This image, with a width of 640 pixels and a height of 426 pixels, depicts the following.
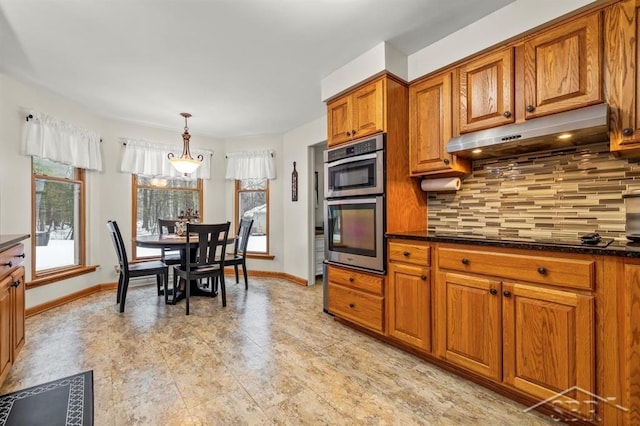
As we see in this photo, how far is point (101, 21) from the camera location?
212cm

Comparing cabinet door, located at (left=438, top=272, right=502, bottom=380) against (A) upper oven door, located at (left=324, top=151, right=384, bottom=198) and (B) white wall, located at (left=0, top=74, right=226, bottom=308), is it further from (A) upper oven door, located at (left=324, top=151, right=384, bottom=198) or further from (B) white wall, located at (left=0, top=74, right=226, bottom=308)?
(B) white wall, located at (left=0, top=74, right=226, bottom=308)

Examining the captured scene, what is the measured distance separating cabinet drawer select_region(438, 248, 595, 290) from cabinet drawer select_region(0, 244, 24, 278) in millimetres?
2744

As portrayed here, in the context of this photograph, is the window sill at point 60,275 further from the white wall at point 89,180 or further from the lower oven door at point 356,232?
the lower oven door at point 356,232

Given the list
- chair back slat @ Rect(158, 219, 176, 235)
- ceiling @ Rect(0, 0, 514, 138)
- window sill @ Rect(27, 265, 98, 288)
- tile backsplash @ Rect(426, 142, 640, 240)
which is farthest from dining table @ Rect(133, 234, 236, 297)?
tile backsplash @ Rect(426, 142, 640, 240)

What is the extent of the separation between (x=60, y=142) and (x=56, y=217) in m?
0.93

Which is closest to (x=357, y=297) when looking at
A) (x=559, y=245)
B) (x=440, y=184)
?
(x=440, y=184)

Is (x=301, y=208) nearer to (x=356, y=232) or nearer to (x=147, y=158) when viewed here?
(x=356, y=232)

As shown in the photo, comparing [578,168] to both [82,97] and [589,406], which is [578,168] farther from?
[82,97]

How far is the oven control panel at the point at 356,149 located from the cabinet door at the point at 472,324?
1167mm

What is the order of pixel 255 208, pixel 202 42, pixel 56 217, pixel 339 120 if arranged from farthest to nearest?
pixel 255 208, pixel 56 217, pixel 339 120, pixel 202 42

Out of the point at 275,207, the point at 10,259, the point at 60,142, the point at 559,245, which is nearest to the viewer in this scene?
the point at 559,245

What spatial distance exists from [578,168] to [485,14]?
1256mm

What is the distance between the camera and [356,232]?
A: 8.77ft

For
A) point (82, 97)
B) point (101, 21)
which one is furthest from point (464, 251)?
point (82, 97)
